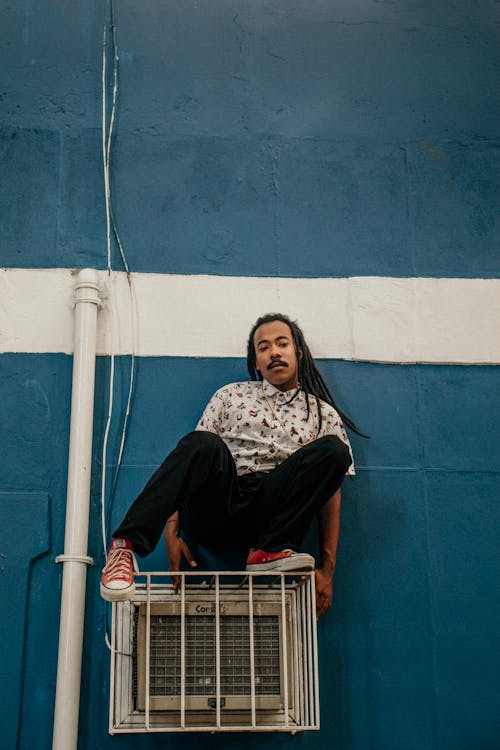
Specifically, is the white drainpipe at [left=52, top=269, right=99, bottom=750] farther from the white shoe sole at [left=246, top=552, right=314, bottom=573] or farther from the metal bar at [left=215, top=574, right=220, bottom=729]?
the white shoe sole at [left=246, top=552, right=314, bottom=573]

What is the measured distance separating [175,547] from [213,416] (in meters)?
0.43

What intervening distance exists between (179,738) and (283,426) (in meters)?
0.98

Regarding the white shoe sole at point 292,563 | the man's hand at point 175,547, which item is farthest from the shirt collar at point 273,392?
the white shoe sole at point 292,563

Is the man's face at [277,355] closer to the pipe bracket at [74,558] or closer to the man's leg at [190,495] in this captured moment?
the man's leg at [190,495]

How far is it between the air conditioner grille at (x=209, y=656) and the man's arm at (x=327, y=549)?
0.35 m

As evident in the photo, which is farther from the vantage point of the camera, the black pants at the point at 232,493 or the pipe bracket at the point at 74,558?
the pipe bracket at the point at 74,558

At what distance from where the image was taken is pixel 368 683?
2.80 m

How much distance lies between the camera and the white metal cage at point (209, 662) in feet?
7.82

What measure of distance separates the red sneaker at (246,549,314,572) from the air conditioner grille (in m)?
0.15

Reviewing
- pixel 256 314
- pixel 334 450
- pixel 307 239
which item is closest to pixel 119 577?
pixel 334 450

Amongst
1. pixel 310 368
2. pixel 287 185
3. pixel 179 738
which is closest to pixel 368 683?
pixel 179 738

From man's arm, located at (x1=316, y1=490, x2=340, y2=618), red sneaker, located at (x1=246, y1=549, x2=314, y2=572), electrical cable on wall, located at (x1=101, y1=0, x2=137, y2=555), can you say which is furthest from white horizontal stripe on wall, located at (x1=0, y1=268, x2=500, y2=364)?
red sneaker, located at (x1=246, y1=549, x2=314, y2=572)

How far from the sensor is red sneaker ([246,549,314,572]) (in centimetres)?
→ 239

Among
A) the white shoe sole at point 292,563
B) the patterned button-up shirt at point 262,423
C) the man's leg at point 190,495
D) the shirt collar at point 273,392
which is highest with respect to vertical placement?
the shirt collar at point 273,392
